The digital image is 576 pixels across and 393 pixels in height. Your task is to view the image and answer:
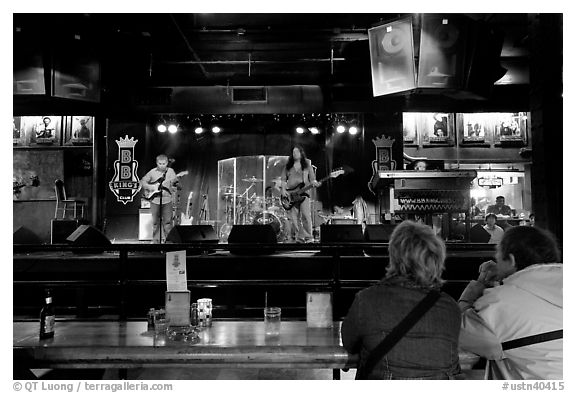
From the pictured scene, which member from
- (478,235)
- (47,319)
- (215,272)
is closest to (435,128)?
(478,235)

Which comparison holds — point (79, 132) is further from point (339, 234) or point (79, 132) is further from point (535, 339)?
point (535, 339)

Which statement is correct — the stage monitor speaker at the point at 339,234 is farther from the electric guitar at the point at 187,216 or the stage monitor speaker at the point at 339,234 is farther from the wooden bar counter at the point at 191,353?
the electric guitar at the point at 187,216

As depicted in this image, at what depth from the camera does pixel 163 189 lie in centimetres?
920

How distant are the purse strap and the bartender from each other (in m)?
9.78

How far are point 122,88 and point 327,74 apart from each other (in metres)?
4.17

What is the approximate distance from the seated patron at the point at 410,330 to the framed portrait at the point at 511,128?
10641mm

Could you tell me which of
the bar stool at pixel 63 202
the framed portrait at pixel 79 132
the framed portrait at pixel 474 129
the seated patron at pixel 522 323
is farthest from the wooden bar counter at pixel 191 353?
the framed portrait at pixel 474 129

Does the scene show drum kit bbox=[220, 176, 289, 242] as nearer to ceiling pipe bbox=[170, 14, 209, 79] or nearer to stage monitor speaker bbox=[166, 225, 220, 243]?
ceiling pipe bbox=[170, 14, 209, 79]

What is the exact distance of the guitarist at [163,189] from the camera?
9352 millimetres

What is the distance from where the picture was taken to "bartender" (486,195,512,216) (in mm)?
10133

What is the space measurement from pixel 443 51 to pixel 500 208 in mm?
6549

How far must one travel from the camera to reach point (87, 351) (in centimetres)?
170

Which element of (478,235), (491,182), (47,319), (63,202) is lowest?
(478,235)
